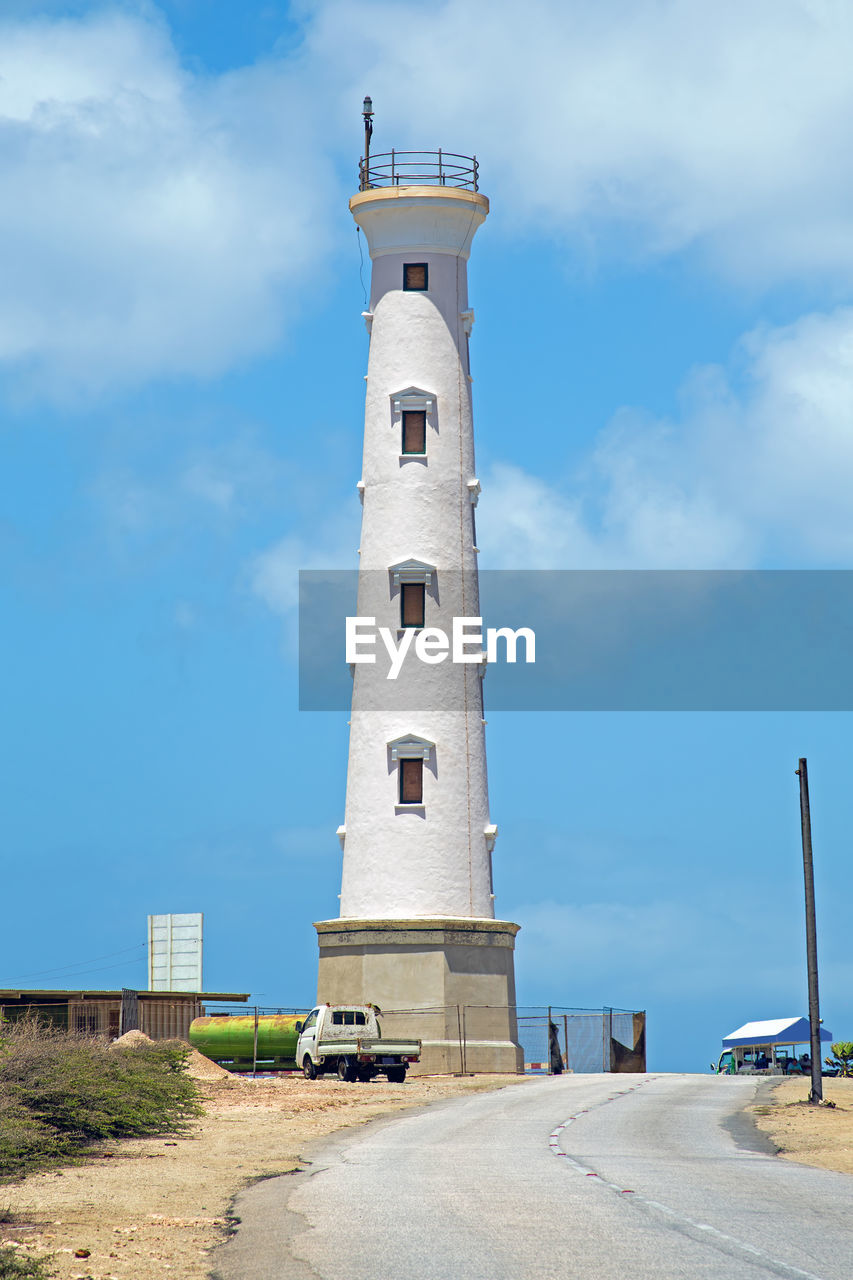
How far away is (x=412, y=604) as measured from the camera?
53.5 m

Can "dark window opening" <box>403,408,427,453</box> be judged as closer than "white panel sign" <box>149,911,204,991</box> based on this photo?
Yes

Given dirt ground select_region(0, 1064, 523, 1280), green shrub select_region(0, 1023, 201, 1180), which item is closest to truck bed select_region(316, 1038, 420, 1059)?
dirt ground select_region(0, 1064, 523, 1280)

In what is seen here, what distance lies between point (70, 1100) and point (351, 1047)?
20000mm

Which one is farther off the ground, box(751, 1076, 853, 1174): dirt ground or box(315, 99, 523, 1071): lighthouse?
box(315, 99, 523, 1071): lighthouse

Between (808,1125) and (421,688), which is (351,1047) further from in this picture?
(808,1125)

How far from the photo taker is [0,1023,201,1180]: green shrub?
77.7 feet

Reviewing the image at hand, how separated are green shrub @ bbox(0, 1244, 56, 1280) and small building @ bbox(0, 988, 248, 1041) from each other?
1430 inches

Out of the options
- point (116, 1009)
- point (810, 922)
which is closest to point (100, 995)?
point (116, 1009)

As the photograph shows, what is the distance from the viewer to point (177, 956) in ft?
236

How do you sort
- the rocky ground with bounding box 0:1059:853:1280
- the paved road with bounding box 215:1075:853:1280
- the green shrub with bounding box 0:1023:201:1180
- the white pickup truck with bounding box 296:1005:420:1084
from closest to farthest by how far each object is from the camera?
the paved road with bounding box 215:1075:853:1280
the rocky ground with bounding box 0:1059:853:1280
the green shrub with bounding box 0:1023:201:1180
the white pickup truck with bounding box 296:1005:420:1084

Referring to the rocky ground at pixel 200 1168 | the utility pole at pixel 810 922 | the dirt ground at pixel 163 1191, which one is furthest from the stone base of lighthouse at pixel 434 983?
the utility pole at pixel 810 922

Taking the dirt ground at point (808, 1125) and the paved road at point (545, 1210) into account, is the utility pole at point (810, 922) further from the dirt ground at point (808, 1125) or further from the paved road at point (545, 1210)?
the paved road at point (545, 1210)

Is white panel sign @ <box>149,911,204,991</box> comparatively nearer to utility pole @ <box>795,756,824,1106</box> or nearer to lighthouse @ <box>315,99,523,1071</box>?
lighthouse @ <box>315,99,523,1071</box>

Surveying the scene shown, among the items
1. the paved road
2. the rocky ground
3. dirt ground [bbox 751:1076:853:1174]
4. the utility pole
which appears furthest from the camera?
the utility pole
